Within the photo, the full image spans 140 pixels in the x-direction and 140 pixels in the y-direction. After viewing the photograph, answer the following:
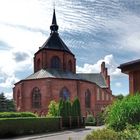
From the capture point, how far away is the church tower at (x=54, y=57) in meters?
76.6

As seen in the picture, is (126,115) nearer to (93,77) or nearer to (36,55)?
(36,55)

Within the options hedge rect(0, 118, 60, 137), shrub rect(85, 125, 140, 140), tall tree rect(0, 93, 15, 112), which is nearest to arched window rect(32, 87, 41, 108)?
tall tree rect(0, 93, 15, 112)

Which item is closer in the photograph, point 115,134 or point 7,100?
point 115,134

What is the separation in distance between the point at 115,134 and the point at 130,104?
5.62 ft

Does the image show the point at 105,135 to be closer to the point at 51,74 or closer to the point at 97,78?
the point at 51,74

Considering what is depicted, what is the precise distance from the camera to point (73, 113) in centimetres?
5109

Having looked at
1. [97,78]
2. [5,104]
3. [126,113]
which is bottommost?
[126,113]

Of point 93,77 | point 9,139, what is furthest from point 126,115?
point 93,77

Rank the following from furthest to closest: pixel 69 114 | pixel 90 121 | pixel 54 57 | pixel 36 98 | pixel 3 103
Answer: pixel 54 57 → pixel 36 98 → pixel 3 103 → pixel 90 121 → pixel 69 114

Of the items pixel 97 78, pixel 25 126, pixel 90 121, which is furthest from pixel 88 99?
pixel 25 126

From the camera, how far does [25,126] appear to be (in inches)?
1355

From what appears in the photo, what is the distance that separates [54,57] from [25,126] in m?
43.8

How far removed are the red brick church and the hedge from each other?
89.5ft

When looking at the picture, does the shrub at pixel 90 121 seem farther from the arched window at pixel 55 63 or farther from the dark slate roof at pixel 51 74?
the arched window at pixel 55 63
